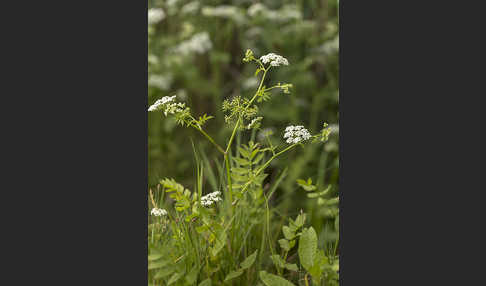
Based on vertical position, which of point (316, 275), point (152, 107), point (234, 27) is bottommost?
point (316, 275)

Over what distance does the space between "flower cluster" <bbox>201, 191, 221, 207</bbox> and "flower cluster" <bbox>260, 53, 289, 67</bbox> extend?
2.31 ft

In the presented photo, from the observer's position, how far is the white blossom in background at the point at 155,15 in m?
2.74

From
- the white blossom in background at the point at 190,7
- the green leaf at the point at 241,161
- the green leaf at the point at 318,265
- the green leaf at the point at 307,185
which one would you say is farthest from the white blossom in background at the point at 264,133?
the white blossom in background at the point at 190,7

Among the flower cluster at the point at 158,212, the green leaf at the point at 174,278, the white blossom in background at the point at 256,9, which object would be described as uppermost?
the white blossom in background at the point at 256,9

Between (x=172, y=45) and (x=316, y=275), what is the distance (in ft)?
4.56

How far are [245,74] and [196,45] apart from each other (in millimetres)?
307

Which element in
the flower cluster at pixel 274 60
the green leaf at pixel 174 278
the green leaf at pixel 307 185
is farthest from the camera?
the green leaf at pixel 307 185

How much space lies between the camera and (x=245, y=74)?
8.91ft

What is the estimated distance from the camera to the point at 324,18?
2738mm

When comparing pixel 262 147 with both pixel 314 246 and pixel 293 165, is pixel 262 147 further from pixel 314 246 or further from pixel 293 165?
pixel 314 246

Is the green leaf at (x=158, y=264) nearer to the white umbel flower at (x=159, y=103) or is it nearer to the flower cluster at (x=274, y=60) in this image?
the white umbel flower at (x=159, y=103)

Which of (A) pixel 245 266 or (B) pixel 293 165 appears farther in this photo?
(B) pixel 293 165

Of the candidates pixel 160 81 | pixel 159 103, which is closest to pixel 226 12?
pixel 160 81

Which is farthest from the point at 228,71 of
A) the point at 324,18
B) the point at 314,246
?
the point at 314,246
